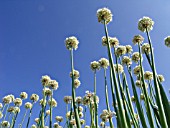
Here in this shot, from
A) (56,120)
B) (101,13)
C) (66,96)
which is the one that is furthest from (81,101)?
(101,13)

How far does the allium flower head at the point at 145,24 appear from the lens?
320 cm

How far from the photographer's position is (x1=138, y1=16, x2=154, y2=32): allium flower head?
3196 millimetres

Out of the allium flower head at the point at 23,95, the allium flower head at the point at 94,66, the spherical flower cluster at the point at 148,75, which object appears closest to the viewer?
the spherical flower cluster at the point at 148,75

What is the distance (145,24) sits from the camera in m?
3.20

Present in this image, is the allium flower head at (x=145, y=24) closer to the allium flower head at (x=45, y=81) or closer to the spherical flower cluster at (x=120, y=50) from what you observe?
the spherical flower cluster at (x=120, y=50)

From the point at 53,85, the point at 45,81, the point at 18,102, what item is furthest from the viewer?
the point at 18,102

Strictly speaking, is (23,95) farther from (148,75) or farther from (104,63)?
(148,75)

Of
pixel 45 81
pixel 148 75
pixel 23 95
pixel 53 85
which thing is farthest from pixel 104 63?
pixel 23 95

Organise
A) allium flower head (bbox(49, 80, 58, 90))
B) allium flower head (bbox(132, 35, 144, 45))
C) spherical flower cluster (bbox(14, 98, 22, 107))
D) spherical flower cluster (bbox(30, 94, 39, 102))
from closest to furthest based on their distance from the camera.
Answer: allium flower head (bbox(132, 35, 144, 45)) < allium flower head (bbox(49, 80, 58, 90)) < spherical flower cluster (bbox(30, 94, 39, 102)) < spherical flower cluster (bbox(14, 98, 22, 107))

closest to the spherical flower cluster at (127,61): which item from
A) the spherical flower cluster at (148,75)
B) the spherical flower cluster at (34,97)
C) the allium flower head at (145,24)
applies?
the spherical flower cluster at (148,75)

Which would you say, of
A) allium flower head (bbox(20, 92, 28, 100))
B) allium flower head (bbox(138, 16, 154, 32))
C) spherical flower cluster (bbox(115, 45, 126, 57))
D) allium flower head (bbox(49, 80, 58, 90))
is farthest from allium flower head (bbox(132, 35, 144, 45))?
allium flower head (bbox(20, 92, 28, 100))

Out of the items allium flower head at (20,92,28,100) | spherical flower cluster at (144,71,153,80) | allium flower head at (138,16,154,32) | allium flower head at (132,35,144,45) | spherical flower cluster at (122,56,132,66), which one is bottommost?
spherical flower cluster at (144,71,153,80)

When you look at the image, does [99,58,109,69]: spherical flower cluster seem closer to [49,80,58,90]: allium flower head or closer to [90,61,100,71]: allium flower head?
[90,61,100,71]: allium flower head

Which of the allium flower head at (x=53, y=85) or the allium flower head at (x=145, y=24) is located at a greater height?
the allium flower head at (x=145, y=24)
